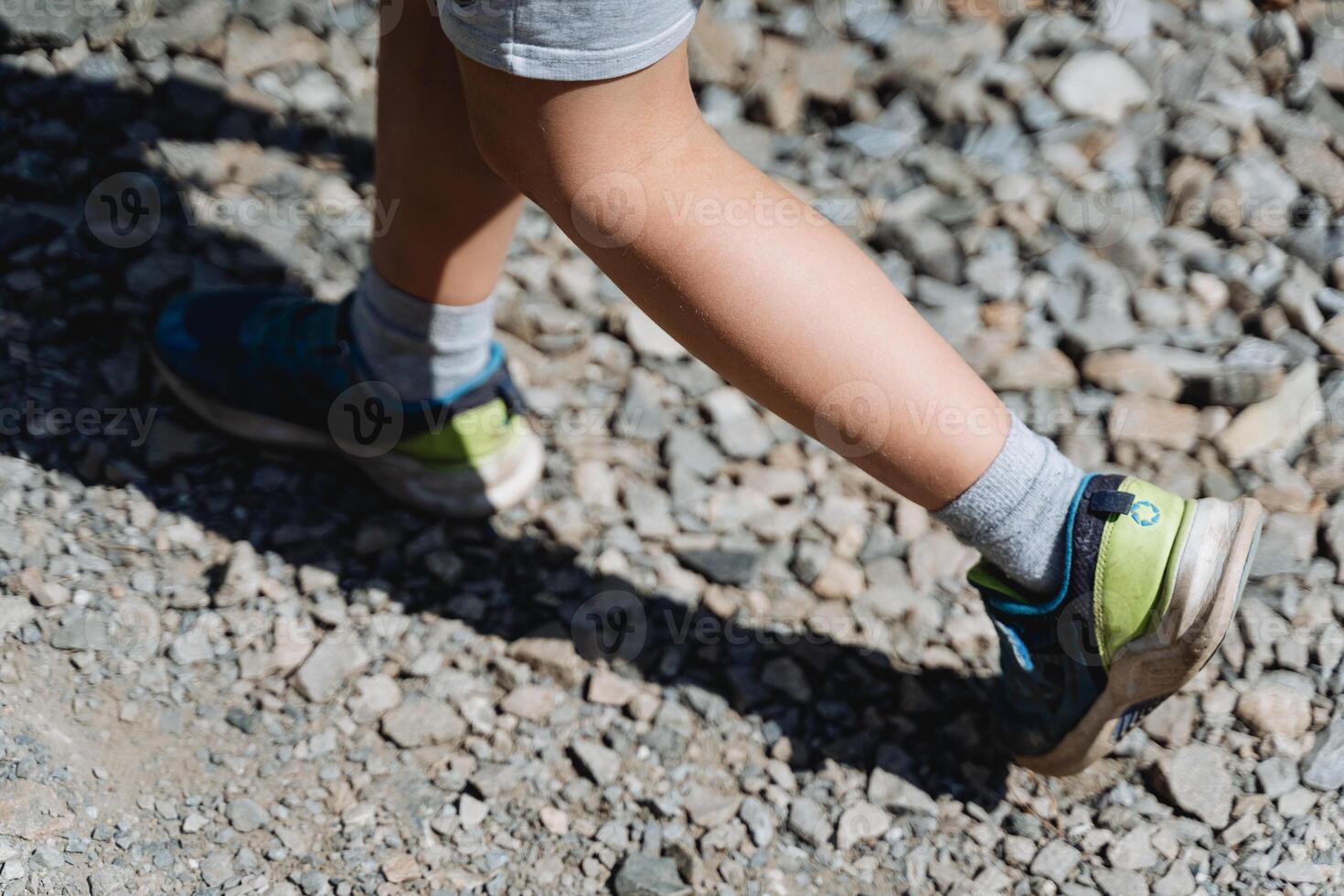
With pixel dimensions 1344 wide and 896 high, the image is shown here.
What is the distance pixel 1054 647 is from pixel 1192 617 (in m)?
0.18

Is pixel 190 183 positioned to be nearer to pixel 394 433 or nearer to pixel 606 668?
pixel 394 433

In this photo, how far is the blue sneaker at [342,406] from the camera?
1894 mm

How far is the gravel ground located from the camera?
1562mm

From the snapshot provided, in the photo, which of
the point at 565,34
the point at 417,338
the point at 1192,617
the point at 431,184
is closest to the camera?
the point at 565,34

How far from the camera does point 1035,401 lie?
2.14m

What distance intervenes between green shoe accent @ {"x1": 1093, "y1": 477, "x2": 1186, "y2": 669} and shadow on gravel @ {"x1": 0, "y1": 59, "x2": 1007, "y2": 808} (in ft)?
1.13

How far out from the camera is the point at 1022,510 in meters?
1.42
